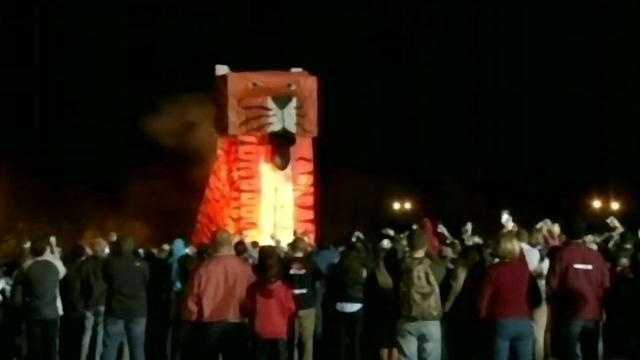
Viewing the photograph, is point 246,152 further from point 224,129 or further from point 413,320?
point 413,320

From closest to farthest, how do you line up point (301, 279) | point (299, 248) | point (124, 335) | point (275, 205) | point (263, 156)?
point (124, 335) → point (301, 279) → point (299, 248) → point (275, 205) → point (263, 156)

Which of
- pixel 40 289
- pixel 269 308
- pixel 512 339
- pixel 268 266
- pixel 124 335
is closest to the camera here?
pixel 512 339

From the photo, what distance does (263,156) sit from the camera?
118 feet

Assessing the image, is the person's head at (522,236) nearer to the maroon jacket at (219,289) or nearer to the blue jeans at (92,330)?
the maroon jacket at (219,289)

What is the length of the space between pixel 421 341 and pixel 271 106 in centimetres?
2222

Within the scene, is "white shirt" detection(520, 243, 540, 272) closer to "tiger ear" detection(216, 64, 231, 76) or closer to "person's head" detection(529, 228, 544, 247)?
"person's head" detection(529, 228, 544, 247)

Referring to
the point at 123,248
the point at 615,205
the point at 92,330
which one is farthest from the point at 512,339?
the point at 615,205

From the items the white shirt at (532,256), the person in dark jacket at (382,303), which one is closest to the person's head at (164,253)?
the person in dark jacket at (382,303)

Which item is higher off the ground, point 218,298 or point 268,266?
point 268,266

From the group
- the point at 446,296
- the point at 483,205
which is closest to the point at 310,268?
the point at 446,296

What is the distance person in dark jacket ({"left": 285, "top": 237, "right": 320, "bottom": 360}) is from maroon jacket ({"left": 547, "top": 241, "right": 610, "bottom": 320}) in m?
3.06

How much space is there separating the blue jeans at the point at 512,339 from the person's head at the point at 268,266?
2.37 meters

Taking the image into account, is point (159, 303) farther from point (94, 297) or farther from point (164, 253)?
point (94, 297)

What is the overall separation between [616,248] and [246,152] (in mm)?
19276
